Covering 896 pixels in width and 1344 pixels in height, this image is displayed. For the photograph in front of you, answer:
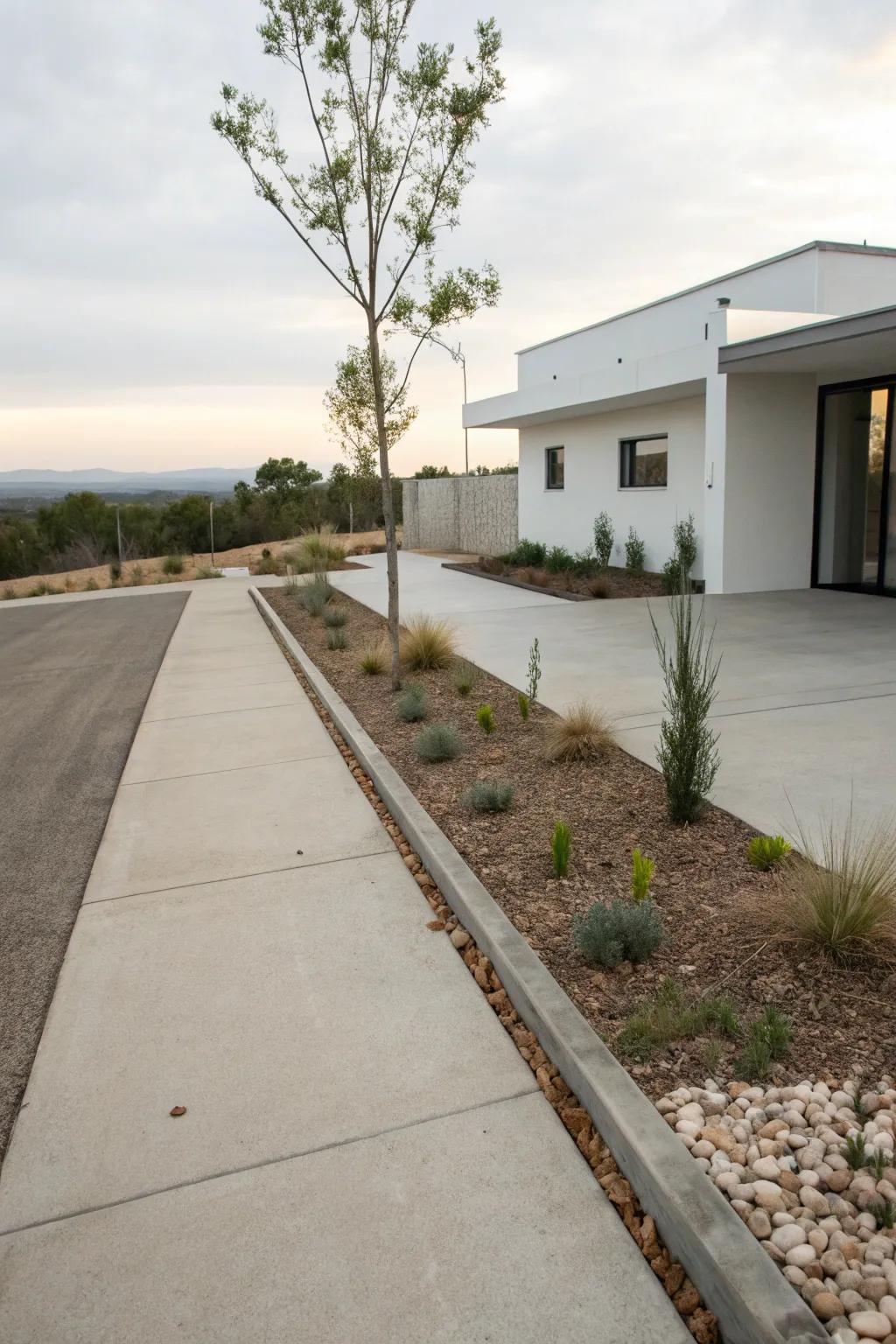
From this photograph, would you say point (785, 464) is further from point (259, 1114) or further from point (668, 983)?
point (259, 1114)

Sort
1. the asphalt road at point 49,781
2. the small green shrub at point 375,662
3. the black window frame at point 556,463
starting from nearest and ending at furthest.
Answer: the asphalt road at point 49,781
the small green shrub at point 375,662
the black window frame at point 556,463

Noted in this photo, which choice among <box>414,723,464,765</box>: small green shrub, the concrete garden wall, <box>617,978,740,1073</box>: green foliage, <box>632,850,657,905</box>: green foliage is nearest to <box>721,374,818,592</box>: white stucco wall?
<box>414,723,464,765</box>: small green shrub

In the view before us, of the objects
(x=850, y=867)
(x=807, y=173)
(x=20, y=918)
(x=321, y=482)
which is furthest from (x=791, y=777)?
(x=321, y=482)

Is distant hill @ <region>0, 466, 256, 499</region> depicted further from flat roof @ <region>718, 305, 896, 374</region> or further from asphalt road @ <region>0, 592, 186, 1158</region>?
flat roof @ <region>718, 305, 896, 374</region>

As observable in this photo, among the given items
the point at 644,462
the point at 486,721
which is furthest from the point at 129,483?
the point at 486,721

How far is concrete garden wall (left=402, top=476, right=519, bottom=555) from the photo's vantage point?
924 inches

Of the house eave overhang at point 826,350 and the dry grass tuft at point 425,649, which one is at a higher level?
the house eave overhang at point 826,350

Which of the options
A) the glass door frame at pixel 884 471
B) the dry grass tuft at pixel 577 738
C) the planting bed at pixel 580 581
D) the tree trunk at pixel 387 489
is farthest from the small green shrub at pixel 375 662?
the glass door frame at pixel 884 471

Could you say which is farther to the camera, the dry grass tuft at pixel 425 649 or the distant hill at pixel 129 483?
the distant hill at pixel 129 483

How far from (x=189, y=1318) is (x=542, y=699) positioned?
597 cm

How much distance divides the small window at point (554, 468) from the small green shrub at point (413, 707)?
43.9 ft

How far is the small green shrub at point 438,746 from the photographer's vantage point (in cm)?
625

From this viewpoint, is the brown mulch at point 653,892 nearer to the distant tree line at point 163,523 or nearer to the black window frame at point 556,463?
the black window frame at point 556,463

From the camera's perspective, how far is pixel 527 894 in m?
4.23
